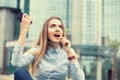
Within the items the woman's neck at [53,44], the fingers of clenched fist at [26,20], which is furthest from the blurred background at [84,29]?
the fingers of clenched fist at [26,20]

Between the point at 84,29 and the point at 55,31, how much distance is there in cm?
7021

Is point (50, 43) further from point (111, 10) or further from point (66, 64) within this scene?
point (111, 10)

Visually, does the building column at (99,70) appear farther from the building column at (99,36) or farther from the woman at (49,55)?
the woman at (49,55)

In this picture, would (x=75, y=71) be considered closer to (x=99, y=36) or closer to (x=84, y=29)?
(x=84, y=29)

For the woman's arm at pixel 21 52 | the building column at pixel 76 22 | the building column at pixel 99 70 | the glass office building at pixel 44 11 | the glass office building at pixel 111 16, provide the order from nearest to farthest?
the woman's arm at pixel 21 52 → the building column at pixel 99 70 → the building column at pixel 76 22 → the glass office building at pixel 44 11 → the glass office building at pixel 111 16

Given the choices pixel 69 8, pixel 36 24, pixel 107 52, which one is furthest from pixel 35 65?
pixel 69 8

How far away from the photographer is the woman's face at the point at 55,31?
4.44 metres

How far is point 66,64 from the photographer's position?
4.48 metres

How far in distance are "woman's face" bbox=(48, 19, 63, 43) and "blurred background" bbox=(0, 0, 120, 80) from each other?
59.8 m

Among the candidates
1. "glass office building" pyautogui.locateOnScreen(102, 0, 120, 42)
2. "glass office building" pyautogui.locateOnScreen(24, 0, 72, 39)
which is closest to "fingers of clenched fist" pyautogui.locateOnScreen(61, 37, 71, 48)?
"glass office building" pyautogui.locateOnScreen(24, 0, 72, 39)

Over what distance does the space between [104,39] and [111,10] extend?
7137mm

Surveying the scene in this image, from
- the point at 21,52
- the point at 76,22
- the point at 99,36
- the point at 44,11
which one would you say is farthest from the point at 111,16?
the point at 21,52

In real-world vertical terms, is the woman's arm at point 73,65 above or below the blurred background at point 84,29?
above

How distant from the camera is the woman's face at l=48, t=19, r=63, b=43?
4441mm
